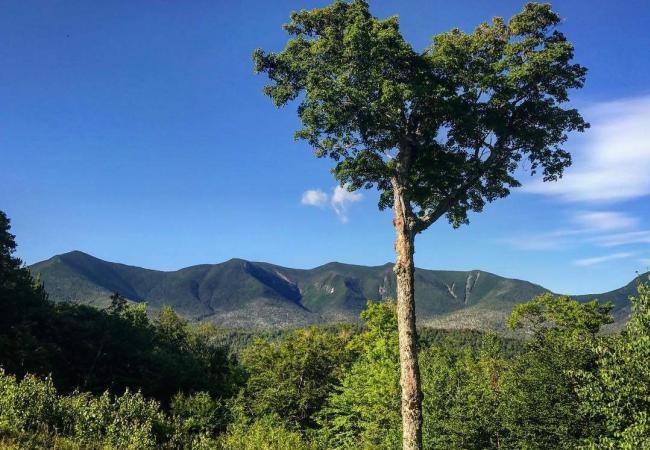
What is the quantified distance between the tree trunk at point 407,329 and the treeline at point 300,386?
19.5 ft

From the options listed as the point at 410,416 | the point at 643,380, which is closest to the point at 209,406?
the point at 410,416

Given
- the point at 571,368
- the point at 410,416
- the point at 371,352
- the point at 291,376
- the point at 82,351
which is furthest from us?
the point at 82,351

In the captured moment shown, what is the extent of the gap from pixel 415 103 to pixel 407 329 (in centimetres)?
760

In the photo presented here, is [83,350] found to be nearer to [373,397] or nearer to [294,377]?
[294,377]

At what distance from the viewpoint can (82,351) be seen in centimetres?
4566

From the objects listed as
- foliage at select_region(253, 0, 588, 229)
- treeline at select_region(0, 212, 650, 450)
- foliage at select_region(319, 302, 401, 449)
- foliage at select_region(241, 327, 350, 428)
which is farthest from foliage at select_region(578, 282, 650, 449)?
foliage at select_region(241, 327, 350, 428)

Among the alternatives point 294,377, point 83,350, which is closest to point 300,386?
point 294,377

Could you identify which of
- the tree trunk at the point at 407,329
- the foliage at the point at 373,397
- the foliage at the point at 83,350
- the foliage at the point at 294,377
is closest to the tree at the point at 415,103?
the tree trunk at the point at 407,329

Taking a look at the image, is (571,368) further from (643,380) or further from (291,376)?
(291,376)

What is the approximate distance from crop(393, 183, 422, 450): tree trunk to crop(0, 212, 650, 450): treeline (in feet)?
19.5

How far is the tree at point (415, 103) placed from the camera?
1524 centimetres

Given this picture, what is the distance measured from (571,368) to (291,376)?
2811 centimetres

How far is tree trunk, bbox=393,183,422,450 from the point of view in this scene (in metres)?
14.5

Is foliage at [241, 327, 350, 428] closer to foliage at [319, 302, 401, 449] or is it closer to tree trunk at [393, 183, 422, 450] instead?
foliage at [319, 302, 401, 449]
